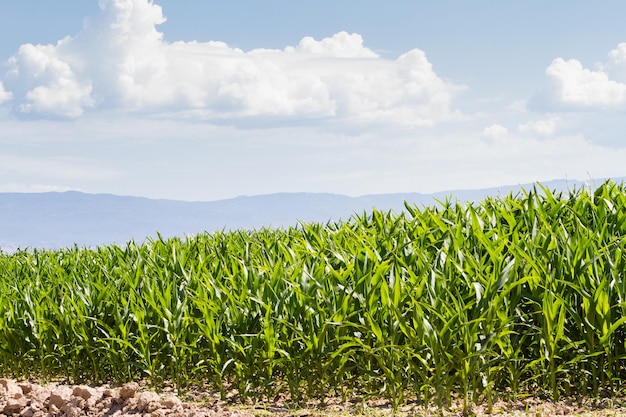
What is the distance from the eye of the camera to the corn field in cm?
356

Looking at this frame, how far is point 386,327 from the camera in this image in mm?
3803

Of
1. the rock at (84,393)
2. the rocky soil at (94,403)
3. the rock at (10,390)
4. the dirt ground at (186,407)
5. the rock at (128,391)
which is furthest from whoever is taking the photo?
the rock at (10,390)

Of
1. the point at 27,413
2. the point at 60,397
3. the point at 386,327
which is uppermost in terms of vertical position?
the point at 386,327

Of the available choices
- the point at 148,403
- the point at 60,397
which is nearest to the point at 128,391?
the point at 148,403

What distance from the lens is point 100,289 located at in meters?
4.85

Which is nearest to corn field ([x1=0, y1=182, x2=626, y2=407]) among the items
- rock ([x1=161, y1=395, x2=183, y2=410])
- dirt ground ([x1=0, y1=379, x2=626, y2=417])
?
dirt ground ([x1=0, y1=379, x2=626, y2=417])

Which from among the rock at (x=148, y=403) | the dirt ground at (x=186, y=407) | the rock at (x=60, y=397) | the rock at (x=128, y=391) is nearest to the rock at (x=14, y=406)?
the dirt ground at (x=186, y=407)

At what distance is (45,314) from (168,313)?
4.31ft

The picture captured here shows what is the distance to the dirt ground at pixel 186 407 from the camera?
351cm

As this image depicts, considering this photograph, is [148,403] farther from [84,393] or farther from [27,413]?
[27,413]

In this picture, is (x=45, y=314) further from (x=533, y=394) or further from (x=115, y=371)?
(x=533, y=394)

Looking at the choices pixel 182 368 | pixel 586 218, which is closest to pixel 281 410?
pixel 182 368

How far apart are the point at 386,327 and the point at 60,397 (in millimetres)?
1946

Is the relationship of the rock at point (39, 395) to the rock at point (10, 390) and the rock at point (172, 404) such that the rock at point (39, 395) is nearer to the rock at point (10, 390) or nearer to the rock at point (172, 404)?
the rock at point (10, 390)
